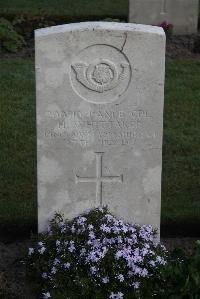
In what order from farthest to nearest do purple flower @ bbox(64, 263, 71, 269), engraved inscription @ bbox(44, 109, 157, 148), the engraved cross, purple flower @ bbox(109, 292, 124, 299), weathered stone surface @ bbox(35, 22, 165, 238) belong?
the engraved cross < engraved inscription @ bbox(44, 109, 157, 148) < weathered stone surface @ bbox(35, 22, 165, 238) < purple flower @ bbox(64, 263, 71, 269) < purple flower @ bbox(109, 292, 124, 299)

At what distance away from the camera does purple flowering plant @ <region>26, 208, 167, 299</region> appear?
15.9 feet

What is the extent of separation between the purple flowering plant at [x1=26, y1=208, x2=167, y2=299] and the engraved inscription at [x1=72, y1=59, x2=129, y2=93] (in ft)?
2.87

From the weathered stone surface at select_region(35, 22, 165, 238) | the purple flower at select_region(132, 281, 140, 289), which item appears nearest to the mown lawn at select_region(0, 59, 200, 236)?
the weathered stone surface at select_region(35, 22, 165, 238)

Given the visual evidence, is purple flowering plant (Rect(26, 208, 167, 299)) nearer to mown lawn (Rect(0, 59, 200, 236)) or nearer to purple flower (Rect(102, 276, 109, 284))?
purple flower (Rect(102, 276, 109, 284))

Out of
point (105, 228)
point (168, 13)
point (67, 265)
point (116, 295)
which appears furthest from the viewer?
point (168, 13)

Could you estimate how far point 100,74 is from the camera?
200 inches

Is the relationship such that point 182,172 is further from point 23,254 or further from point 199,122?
point 23,254

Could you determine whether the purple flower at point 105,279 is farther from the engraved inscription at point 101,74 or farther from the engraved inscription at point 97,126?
the engraved inscription at point 101,74

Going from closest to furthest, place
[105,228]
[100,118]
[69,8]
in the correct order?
1. [105,228]
2. [100,118]
3. [69,8]

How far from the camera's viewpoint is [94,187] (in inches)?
212

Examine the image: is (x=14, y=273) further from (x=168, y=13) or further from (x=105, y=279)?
(x=168, y=13)

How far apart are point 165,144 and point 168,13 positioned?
4592mm

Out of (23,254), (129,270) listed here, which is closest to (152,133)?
(129,270)

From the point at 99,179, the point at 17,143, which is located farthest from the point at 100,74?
the point at 17,143
